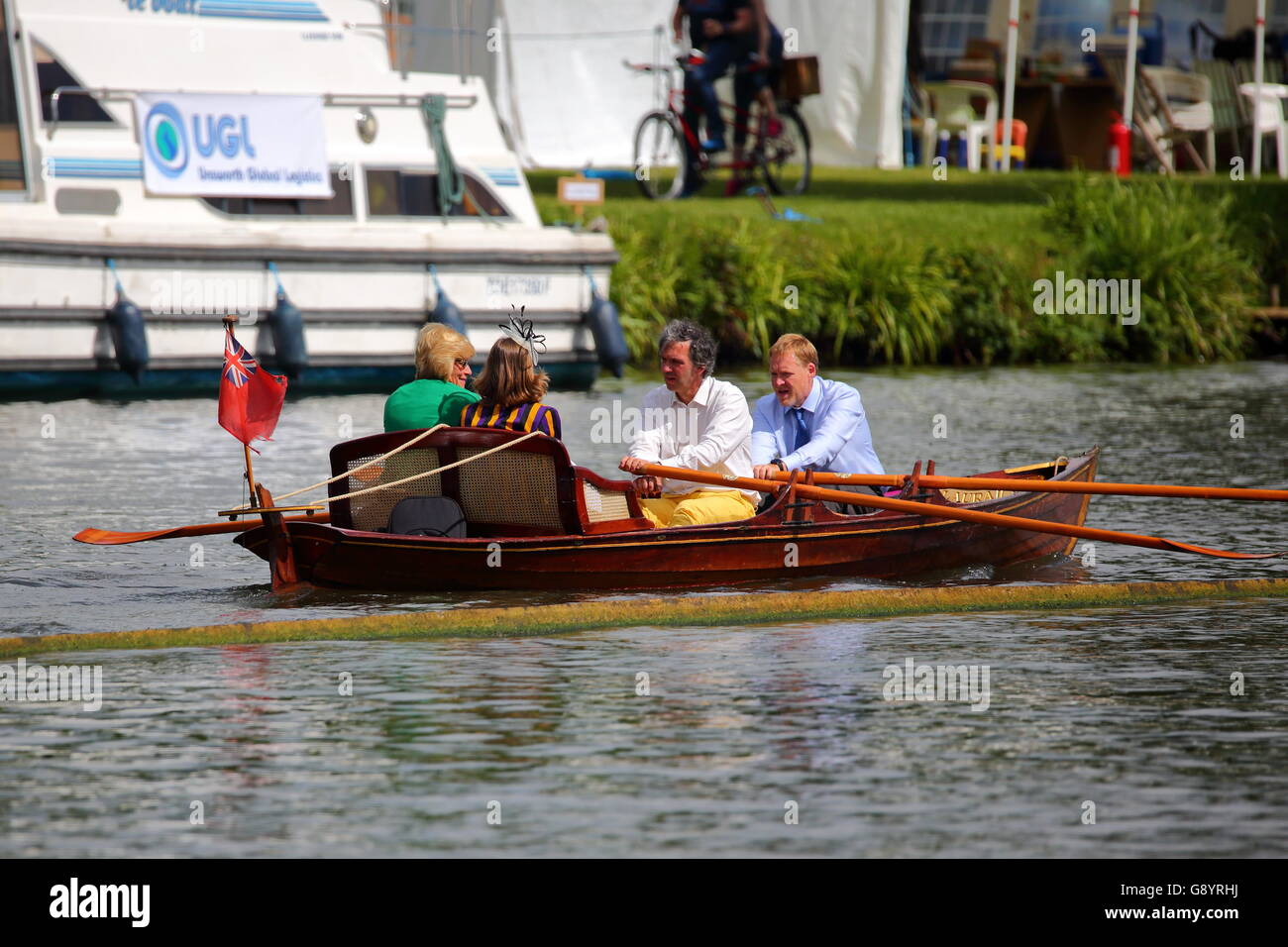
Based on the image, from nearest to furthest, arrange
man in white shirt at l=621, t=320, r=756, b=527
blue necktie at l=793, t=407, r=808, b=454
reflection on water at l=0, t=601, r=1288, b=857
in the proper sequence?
reflection on water at l=0, t=601, r=1288, b=857 < man in white shirt at l=621, t=320, r=756, b=527 < blue necktie at l=793, t=407, r=808, b=454

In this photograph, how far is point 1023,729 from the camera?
728 centimetres

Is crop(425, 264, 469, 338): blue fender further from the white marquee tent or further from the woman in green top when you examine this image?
the woman in green top

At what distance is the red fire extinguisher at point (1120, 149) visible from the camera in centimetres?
2502

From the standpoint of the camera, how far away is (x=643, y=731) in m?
7.21

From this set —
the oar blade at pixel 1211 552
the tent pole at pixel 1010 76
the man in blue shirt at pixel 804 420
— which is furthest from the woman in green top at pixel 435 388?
the tent pole at pixel 1010 76

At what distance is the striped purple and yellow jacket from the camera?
9328 millimetres

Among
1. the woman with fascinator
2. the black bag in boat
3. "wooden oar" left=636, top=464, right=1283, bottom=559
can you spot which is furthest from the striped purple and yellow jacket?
"wooden oar" left=636, top=464, right=1283, bottom=559

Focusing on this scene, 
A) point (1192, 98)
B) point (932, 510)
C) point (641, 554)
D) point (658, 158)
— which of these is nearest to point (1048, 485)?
point (932, 510)

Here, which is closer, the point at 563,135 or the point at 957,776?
the point at 957,776

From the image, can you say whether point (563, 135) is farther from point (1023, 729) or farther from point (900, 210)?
point (1023, 729)

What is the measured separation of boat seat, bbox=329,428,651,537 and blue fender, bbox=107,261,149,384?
7.90m

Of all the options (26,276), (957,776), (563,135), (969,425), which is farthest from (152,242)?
(957,776)
